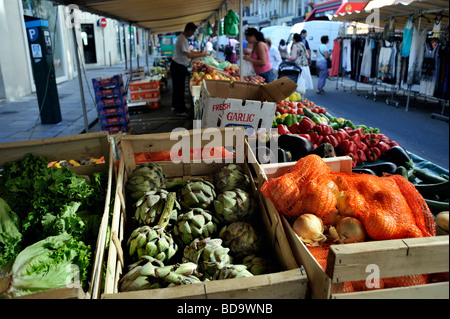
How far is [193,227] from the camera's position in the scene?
1.87m

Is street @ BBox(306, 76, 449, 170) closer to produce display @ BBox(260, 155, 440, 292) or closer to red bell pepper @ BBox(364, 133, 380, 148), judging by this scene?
red bell pepper @ BBox(364, 133, 380, 148)

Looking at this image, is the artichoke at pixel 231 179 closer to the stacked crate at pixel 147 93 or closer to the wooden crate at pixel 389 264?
the wooden crate at pixel 389 264

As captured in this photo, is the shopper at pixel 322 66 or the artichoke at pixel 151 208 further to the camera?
the shopper at pixel 322 66

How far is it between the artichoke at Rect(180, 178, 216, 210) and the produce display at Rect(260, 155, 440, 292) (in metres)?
0.40

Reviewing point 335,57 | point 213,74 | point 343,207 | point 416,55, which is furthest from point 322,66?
point 343,207

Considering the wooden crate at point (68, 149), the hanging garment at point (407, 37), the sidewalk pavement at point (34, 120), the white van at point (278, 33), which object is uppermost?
the white van at point (278, 33)

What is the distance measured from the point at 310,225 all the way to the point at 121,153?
4.74ft

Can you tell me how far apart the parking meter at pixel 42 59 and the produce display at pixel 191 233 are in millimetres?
6306

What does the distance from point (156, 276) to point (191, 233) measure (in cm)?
41

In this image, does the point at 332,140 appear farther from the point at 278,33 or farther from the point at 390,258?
the point at 278,33

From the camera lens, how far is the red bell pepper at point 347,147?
352cm

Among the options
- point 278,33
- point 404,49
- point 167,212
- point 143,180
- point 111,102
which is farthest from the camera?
point 278,33

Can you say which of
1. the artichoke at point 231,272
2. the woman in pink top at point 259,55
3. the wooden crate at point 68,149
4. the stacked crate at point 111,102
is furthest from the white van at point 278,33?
the artichoke at point 231,272
